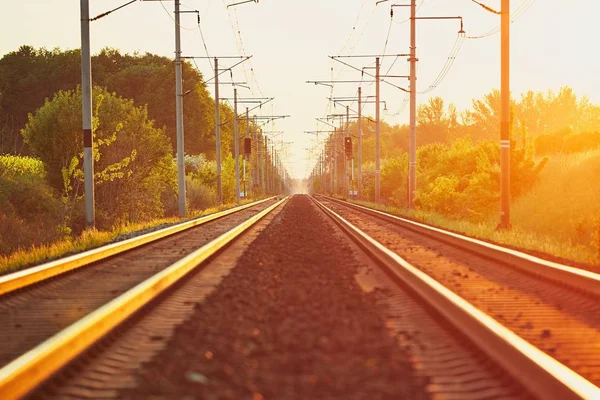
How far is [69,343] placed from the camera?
602 centimetres

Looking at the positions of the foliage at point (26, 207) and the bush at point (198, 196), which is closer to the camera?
the foliage at point (26, 207)

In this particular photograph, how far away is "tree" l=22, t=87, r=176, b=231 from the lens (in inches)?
1161

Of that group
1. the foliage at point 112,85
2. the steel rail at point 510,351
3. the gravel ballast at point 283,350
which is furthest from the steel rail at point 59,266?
the foliage at point 112,85

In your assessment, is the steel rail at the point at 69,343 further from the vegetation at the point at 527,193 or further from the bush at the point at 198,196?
the bush at the point at 198,196

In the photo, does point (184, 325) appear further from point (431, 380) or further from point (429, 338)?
point (431, 380)

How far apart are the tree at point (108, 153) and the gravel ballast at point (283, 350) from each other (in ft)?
59.1

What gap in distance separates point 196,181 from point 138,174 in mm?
20251

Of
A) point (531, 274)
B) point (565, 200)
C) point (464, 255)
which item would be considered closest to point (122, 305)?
point (531, 274)

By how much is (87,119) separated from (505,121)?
1297 centimetres

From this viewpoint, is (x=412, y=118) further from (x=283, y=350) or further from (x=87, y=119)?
(x=283, y=350)

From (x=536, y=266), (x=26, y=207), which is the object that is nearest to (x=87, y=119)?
(x=26, y=207)

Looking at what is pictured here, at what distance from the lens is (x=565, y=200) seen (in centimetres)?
2550

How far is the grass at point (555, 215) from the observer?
62.6 feet

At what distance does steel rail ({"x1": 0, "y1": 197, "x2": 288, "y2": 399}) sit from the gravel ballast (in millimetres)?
705
